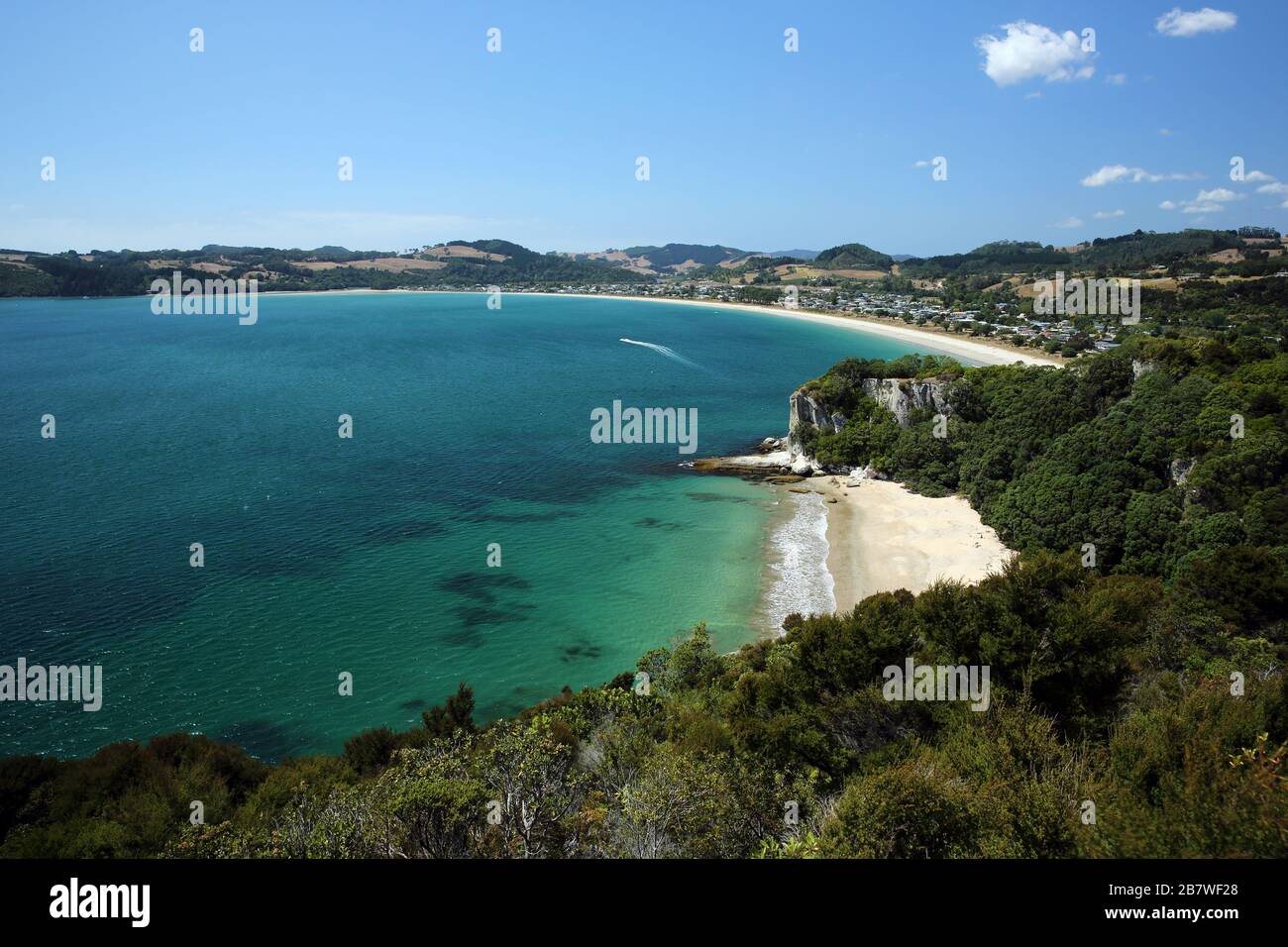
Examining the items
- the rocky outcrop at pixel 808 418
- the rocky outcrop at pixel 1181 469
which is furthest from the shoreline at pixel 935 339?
the rocky outcrop at pixel 1181 469

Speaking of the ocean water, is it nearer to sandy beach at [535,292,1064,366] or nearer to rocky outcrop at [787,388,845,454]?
rocky outcrop at [787,388,845,454]

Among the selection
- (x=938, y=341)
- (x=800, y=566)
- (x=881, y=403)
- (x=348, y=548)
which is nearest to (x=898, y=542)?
(x=800, y=566)

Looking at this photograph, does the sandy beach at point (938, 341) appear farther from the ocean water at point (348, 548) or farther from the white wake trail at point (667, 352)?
the white wake trail at point (667, 352)

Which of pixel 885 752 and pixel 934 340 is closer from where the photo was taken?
pixel 885 752

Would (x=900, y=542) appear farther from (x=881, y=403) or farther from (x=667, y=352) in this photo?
(x=667, y=352)

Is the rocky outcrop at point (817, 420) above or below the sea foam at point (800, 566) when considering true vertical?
above
